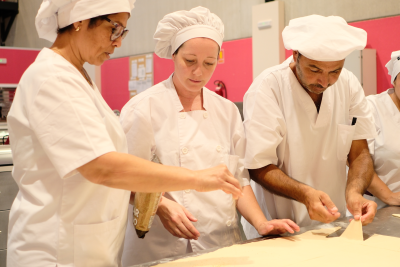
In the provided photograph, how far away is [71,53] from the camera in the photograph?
1068 millimetres

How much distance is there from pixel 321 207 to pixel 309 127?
0.42 meters

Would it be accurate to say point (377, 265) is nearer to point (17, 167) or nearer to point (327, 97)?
point (327, 97)

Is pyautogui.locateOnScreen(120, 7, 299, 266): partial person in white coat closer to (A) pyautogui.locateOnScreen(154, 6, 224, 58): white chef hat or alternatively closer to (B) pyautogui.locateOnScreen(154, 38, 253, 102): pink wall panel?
(A) pyautogui.locateOnScreen(154, 6, 224, 58): white chef hat

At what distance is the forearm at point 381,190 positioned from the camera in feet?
6.33

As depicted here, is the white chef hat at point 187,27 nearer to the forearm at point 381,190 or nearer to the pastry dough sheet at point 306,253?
the pastry dough sheet at point 306,253

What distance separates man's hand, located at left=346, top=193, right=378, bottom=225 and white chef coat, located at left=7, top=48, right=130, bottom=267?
93cm

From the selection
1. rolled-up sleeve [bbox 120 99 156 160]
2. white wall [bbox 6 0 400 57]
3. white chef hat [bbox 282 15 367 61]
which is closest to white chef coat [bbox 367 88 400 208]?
white chef hat [bbox 282 15 367 61]

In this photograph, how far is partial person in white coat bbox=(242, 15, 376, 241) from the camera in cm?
154

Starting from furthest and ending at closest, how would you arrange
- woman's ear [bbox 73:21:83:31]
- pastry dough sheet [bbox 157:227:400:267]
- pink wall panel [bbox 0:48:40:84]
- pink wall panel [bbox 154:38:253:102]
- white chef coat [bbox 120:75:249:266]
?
pink wall panel [bbox 0:48:40:84] → pink wall panel [bbox 154:38:253:102] → white chef coat [bbox 120:75:249:266] → pastry dough sheet [bbox 157:227:400:267] → woman's ear [bbox 73:21:83:31]

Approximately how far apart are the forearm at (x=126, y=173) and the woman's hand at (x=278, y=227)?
56 centimetres

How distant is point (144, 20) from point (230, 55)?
1998 mm

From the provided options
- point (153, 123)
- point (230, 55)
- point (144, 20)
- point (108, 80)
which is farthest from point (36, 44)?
point (153, 123)

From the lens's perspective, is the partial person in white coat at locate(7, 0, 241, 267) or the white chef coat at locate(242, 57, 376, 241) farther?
the white chef coat at locate(242, 57, 376, 241)

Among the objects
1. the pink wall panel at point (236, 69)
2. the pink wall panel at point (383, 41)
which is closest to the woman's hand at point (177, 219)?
the pink wall panel at point (383, 41)
